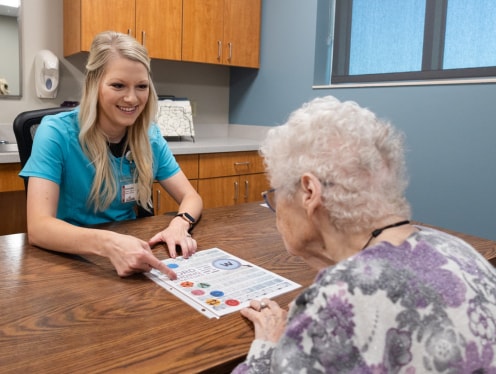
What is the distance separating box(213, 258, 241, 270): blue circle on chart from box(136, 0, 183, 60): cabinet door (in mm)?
2305

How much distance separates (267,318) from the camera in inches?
34.5

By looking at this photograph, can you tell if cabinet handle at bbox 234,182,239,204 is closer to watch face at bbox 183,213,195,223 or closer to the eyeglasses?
watch face at bbox 183,213,195,223

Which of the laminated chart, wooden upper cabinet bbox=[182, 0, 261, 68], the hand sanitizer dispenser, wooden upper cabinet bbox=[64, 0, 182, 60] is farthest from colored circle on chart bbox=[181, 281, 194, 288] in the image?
wooden upper cabinet bbox=[182, 0, 261, 68]

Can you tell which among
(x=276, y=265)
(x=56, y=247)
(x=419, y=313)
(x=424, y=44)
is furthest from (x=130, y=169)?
(x=424, y=44)

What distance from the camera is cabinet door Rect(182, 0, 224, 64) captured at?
10.9ft

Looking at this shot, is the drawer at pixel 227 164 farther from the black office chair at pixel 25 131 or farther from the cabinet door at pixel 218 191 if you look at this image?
A: the black office chair at pixel 25 131

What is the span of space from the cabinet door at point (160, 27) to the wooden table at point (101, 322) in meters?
2.20

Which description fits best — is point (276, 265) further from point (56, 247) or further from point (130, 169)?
point (130, 169)

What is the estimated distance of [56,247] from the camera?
4.06 feet

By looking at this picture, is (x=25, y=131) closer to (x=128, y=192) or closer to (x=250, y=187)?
(x=128, y=192)

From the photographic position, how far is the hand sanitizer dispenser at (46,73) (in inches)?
116

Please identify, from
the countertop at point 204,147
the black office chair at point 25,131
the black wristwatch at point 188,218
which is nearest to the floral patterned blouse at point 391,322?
the black wristwatch at point 188,218

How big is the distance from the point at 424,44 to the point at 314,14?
2.78ft

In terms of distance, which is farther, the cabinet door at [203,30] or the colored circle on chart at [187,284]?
the cabinet door at [203,30]
